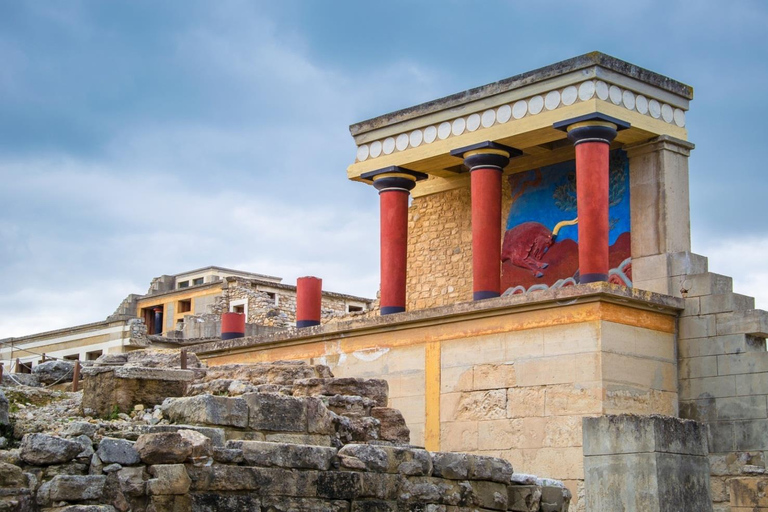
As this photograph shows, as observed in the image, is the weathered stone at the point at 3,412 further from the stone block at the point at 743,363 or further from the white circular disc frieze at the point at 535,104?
the white circular disc frieze at the point at 535,104

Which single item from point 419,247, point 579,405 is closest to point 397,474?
point 579,405

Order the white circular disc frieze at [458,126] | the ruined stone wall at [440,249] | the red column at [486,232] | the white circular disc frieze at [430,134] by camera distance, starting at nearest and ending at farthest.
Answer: the red column at [486,232]
the white circular disc frieze at [458,126]
the white circular disc frieze at [430,134]
the ruined stone wall at [440,249]

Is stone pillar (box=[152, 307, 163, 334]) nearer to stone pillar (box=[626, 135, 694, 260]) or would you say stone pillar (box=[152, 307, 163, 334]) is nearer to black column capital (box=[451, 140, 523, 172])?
black column capital (box=[451, 140, 523, 172])

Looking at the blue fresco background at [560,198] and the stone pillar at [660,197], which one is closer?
the stone pillar at [660,197]

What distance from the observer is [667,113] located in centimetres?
2136

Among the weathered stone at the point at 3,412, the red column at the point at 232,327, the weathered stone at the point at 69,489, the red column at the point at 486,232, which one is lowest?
the weathered stone at the point at 69,489

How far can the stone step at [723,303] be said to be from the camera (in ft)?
62.7

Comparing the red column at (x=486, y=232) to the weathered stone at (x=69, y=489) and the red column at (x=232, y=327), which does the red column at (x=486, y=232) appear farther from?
the weathered stone at (x=69, y=489)

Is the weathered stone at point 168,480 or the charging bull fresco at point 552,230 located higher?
the charging bull fresco at point 552,230

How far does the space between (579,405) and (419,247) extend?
8089 millimetres

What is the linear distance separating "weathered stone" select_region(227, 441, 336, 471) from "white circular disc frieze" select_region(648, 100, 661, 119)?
39.8ft

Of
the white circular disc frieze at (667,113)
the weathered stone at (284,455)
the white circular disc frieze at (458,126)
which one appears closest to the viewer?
the weathered stone at (284,455)

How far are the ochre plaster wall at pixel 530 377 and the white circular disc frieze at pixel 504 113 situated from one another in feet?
12.8

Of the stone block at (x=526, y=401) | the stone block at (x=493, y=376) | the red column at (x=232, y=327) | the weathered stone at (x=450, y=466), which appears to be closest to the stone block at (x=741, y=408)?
the stone block at (x=526, y=401)
